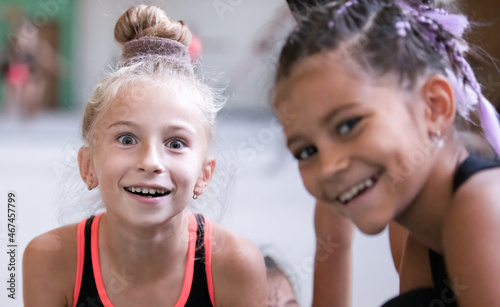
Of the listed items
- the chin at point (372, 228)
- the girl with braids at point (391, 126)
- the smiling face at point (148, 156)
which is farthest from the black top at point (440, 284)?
the smiling face at point (148, 156)

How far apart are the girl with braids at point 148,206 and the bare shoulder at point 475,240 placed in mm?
374

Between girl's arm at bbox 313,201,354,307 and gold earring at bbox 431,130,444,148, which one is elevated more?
gold earring at bbox 431,130,444,148

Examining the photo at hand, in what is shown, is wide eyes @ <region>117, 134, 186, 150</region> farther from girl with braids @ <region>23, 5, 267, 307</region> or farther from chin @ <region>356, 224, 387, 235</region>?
chin @ <region>356, 224, 387, 235</region>

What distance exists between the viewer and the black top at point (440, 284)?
75 cm

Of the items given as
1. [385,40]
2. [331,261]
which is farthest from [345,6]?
[331,261]

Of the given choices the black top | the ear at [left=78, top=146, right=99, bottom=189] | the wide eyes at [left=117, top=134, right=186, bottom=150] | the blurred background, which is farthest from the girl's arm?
the ear at [left=78, top=146, right=99, bottom=189]

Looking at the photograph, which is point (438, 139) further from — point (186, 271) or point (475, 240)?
point (186, 271)

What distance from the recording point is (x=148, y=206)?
2.85ft

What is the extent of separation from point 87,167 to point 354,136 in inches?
18.1

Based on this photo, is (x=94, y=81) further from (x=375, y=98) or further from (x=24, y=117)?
(x=24, y=117)

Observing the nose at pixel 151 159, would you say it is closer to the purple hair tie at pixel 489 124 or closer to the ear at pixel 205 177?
the ear at pixel 205 177

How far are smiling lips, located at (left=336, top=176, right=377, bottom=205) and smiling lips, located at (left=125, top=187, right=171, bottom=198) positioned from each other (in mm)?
275

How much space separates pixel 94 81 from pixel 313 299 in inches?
20.0

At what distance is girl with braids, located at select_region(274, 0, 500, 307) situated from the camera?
686mm
